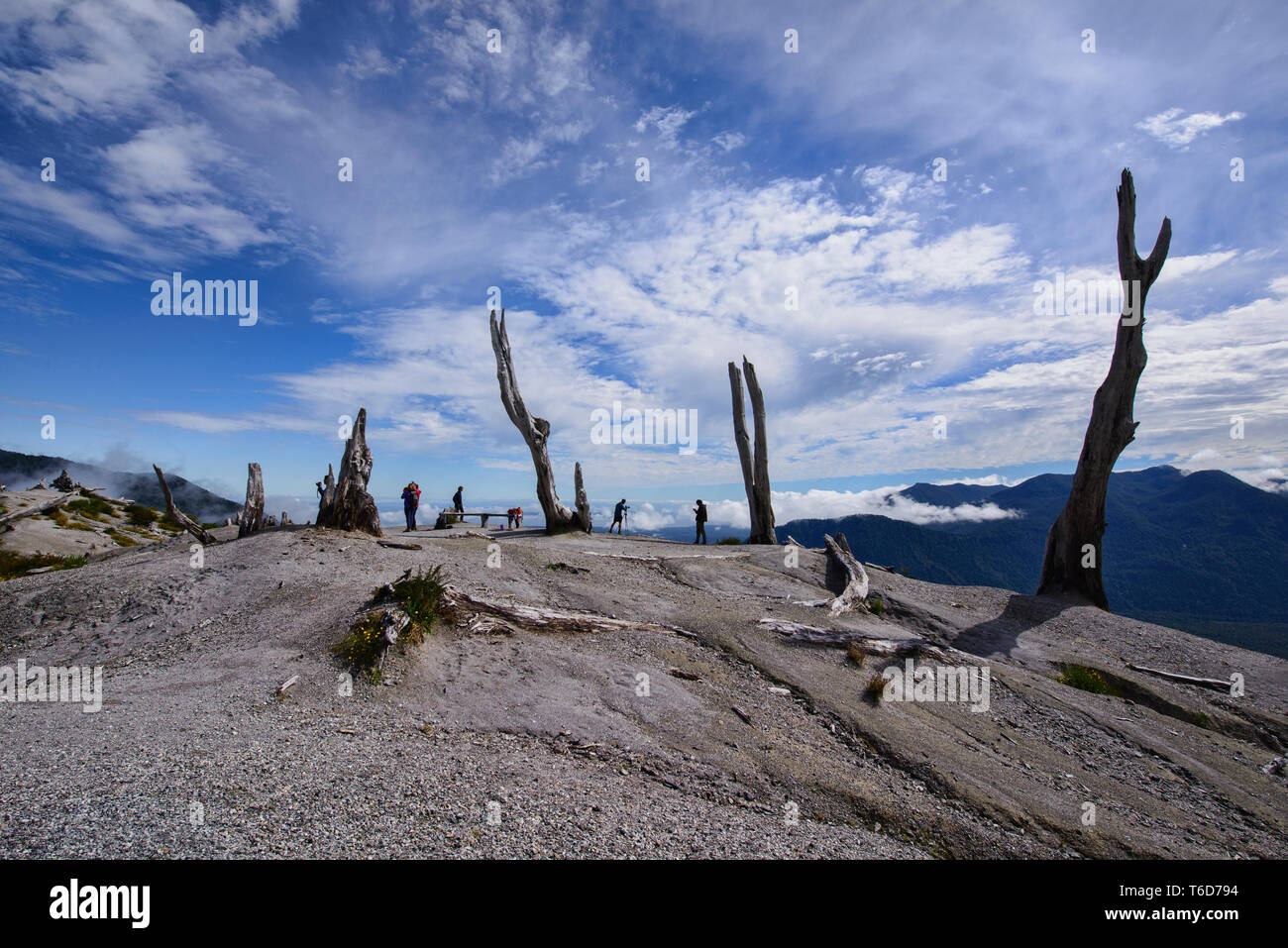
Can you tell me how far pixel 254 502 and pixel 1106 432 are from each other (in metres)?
26.9

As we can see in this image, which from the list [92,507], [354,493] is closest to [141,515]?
[92,507]

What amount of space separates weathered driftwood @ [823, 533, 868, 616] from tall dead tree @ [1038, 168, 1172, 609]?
718 cm

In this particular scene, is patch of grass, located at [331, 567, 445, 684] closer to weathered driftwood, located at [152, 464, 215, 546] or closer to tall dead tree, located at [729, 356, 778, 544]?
weathered driftwood, located at [152, 464, 215, 546]

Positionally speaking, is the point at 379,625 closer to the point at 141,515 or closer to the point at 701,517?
the point at 701,517

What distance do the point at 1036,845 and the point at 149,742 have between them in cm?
997

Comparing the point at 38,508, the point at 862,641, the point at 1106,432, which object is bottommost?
the point at 862,641

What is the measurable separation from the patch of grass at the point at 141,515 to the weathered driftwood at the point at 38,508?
2980mm

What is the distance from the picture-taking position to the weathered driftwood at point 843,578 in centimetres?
1517

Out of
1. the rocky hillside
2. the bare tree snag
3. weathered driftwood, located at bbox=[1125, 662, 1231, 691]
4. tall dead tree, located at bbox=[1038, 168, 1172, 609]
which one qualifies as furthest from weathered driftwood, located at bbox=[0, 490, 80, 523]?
tall dead tree, located at bbox=[1038, 168, 1172, 609]

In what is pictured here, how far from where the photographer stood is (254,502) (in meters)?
17.4

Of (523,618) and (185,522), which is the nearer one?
(523,618)

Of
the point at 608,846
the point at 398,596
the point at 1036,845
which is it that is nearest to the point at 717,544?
the point at 398,596

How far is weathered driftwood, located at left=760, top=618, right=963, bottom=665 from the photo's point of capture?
12.2 meters
